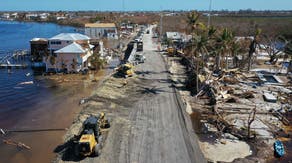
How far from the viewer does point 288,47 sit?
148 feet

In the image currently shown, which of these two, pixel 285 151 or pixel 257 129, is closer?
pixel 285 151

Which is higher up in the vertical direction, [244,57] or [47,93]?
[244,57]

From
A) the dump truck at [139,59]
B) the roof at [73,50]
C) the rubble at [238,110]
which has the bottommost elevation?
the rubble at [238,110]

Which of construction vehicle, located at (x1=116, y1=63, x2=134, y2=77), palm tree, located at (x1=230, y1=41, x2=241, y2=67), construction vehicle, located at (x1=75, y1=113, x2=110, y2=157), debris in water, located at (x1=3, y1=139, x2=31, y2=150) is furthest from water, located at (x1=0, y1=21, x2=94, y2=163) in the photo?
palm tree, located at (x1=230, y1=41, x2=241, y2=67)

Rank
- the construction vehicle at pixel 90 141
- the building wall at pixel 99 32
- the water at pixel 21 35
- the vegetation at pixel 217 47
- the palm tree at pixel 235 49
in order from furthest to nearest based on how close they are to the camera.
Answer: the building wall at pixel 99 32, the water at pixel 21 35, the palm tree at pixel 235 49, the vegetation at pixel 217 47, the construction vehicle at pixel 90 141

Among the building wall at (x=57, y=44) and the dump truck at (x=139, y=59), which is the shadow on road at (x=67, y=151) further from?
the building wall at (x=57, y=44)

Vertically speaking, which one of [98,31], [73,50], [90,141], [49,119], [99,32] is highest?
[98,31]

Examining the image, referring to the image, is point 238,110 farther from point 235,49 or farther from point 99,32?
point 99,32

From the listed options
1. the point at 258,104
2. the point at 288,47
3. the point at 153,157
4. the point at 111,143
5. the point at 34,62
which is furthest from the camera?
the point at 34,62

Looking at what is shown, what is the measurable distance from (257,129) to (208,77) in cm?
1299

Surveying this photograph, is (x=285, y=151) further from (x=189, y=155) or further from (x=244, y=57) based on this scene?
(x=244, y=57)

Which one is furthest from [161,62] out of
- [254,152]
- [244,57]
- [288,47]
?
[254,152]

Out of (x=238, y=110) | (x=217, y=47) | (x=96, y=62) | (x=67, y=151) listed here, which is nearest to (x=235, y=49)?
(x=217, y=47)

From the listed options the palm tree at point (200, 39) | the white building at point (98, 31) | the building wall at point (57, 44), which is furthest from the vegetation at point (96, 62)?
the white building at point (98, 31)
